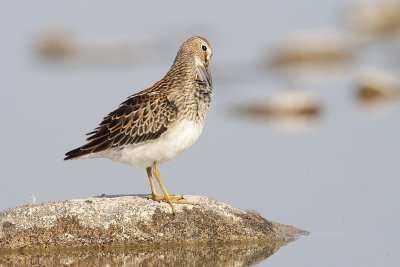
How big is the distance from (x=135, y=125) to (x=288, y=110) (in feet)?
29.5

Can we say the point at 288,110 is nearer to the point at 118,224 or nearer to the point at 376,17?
the point at 118,224

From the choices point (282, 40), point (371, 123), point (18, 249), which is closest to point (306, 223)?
point (18, 249)

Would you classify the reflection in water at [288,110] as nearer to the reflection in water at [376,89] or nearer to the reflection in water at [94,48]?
the reflection in water at [376,89]

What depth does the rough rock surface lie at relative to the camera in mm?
14359

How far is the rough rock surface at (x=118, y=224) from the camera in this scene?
14.4m

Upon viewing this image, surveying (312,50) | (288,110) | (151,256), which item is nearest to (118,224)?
(151,256)

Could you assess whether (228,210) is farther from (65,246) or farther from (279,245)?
(65,246)

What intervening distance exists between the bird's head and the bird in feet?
1.91

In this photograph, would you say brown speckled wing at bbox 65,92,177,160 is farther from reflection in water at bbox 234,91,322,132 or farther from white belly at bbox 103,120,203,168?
reflection in water at bbox 234,91,322,132

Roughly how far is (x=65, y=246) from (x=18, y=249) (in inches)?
21.7

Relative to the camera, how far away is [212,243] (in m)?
14.6

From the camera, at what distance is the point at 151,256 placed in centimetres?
1405

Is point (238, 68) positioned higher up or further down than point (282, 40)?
further down

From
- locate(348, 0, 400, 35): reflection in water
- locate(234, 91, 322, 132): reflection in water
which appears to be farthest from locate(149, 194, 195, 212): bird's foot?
locate(348, 0, 400, 35): reflection in water
